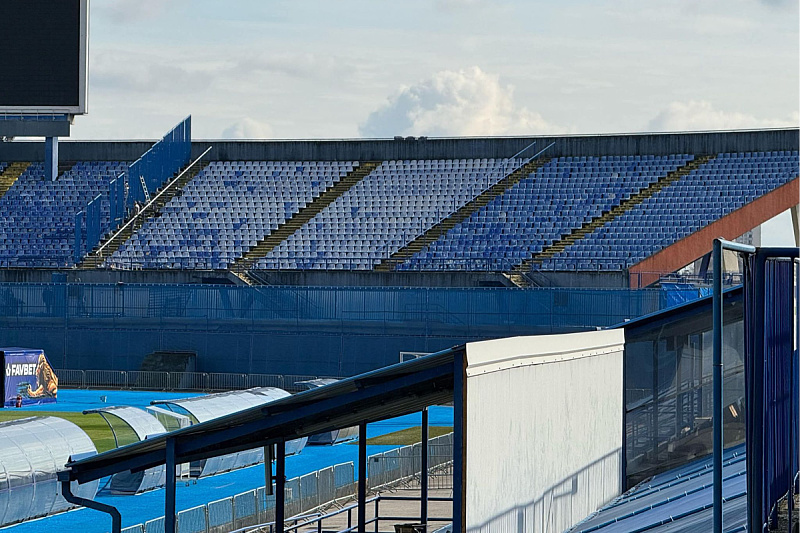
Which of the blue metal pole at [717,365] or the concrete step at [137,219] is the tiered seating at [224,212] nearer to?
the concrete step at [137,219]

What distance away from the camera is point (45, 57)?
4575 cm

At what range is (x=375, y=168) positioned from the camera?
57.4 meters

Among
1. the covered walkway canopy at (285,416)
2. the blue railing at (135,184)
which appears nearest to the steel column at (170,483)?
the covered walkway canopy at (285,416)

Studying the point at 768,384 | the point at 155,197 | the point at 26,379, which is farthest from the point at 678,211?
the point at 768,384

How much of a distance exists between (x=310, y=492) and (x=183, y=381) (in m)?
22.9

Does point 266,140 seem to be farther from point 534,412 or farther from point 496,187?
point 534,412

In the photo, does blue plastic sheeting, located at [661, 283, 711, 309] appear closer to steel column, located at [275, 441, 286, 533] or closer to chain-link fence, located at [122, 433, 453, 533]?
chain-link fence, located at [122, 433, 453, 533]

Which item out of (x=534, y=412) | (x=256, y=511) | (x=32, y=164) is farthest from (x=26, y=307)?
(x=534, y=412)

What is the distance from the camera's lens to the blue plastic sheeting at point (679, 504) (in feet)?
33.8

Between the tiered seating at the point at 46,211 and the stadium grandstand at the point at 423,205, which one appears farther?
the tiered seating at the point at 46,211

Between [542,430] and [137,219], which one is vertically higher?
[137,219]

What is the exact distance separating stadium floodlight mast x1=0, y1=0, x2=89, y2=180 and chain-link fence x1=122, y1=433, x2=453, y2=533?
27209 millimetres

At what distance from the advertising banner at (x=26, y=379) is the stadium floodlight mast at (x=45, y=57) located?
1249cm

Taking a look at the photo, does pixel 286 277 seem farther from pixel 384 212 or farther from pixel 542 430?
pixel 542 430
